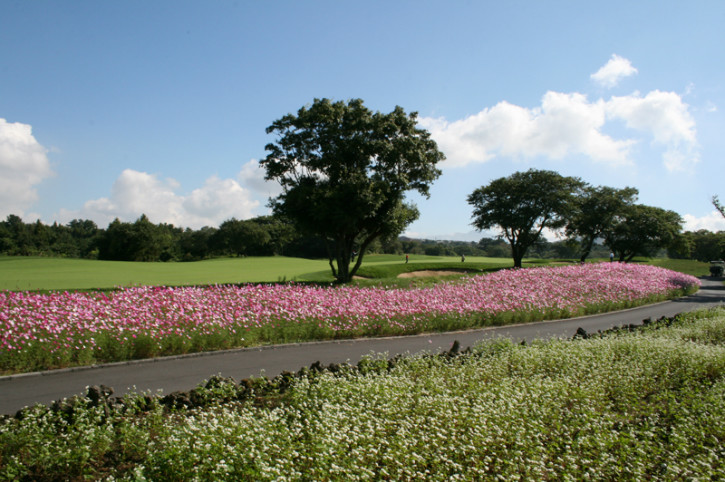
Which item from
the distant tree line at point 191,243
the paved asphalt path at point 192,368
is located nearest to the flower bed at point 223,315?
the paved asphalt path at point 192,368

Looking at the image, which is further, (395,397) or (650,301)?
(650,301)

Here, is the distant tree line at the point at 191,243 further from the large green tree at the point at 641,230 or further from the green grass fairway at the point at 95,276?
the green grass fairway at the point at 95,276

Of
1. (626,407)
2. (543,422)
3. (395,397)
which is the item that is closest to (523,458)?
(543,422)

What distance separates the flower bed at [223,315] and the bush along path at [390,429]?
363 cm

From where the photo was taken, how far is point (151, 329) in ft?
30.8

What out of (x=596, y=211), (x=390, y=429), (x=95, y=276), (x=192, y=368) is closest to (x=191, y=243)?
(x=95, y=276)

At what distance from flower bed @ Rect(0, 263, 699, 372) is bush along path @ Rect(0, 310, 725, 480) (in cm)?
363

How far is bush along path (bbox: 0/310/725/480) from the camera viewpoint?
3893mm

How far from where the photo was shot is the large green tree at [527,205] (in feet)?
148

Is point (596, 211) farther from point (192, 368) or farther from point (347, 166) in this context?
point (192, 368)

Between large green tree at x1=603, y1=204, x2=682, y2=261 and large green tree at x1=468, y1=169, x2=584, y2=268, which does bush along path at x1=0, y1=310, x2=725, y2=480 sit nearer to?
large green tree at x1=468, y1=169, x2=584, y2=268

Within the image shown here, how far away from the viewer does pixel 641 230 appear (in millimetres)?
52281

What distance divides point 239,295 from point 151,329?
3.70m

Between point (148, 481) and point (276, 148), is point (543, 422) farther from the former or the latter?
point (276, 148)
